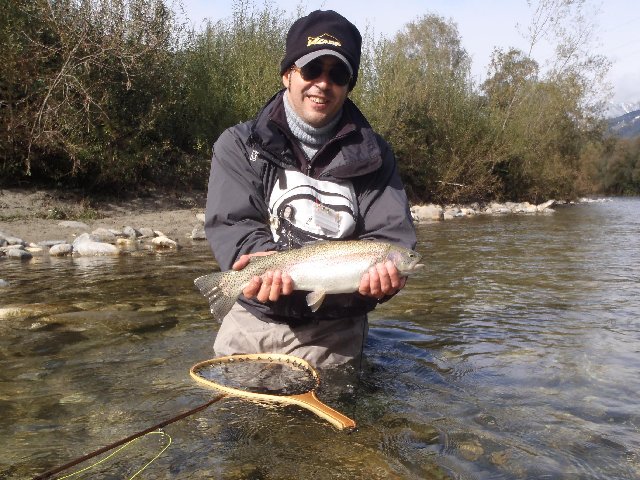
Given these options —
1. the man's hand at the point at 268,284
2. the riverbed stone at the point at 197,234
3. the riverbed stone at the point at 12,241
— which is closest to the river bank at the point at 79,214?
the riverbed stone at the point at 197,234

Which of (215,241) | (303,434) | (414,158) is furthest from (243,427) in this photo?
(414,158)

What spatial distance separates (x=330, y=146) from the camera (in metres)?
4.64

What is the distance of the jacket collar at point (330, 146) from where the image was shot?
452 cm

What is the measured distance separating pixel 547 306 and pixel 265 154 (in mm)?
4673

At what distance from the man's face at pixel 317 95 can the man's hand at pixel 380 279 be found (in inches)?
49.5

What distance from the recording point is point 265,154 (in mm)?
4508

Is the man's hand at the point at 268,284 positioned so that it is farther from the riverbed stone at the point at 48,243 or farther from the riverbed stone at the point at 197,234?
the riverbed stone at the point at 197,234

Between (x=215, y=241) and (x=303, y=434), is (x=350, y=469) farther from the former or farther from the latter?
(x=215, y=241)

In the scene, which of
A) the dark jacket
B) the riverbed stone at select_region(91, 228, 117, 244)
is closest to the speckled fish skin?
the dark jacket

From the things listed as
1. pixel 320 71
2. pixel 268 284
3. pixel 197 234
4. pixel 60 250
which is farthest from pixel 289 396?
pixel 197 234

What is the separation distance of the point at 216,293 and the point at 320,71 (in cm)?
169

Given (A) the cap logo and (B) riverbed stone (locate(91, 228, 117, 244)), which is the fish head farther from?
(B) riverbed stone (locate(91, 228, 117, 244))

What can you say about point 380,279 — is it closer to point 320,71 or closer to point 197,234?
point 320,71

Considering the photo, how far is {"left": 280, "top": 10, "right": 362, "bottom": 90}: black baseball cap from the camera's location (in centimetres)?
429
